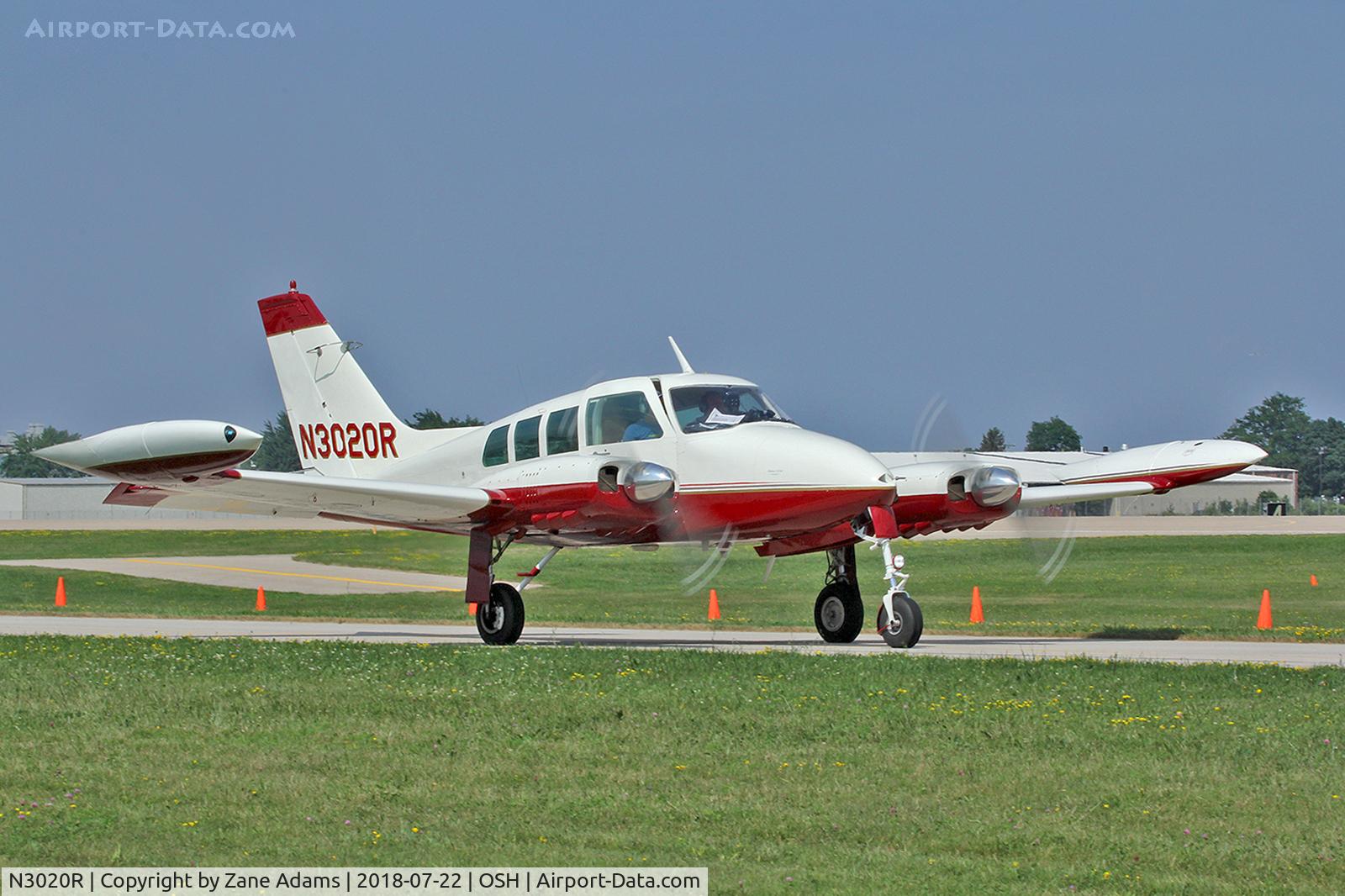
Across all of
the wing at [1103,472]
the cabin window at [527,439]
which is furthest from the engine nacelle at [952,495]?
the cabin window at [527,439]

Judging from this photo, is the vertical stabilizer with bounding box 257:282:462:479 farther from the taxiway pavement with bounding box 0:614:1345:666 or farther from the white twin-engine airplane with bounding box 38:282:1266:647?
the taxiway pavement with bounding box 0:614:1345:666

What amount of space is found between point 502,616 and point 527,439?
2.49m

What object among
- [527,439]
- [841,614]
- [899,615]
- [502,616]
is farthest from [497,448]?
[899,615]

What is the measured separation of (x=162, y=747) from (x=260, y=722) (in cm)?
112

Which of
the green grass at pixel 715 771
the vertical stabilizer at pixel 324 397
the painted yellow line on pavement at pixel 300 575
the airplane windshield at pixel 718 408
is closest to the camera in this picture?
the green grass at pixel 715 771

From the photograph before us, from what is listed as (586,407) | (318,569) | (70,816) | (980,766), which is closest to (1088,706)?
(980,766)

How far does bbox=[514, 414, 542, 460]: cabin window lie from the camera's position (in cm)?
2117

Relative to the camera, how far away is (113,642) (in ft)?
63.6

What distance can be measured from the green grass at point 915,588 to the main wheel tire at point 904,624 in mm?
2600

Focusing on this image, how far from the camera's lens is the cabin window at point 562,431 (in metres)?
20.6

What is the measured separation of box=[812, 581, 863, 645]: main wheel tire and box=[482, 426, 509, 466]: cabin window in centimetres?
498

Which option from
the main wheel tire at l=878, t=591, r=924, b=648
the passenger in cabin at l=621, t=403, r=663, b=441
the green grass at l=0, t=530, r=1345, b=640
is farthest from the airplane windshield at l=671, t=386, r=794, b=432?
the main wheel tire at l=878, t=591, r=924, b=648

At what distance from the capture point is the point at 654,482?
19172 millimetres

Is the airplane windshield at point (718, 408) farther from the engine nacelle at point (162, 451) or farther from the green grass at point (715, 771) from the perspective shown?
the engine nacelle at point (162, 451)
